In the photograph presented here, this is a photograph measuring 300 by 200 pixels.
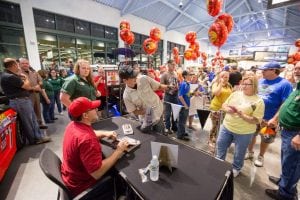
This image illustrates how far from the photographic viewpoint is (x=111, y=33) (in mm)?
8664

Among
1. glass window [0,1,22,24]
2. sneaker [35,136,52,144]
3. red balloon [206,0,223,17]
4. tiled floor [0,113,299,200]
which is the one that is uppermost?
glass window [0,1,22,24]

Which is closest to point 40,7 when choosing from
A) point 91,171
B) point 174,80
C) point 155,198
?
point 174,80

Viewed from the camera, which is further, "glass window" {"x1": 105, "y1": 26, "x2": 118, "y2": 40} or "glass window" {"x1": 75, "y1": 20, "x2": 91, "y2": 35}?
"glass window" {"x1": 105, "y1": 26, "x2": 118, "y2": 40}

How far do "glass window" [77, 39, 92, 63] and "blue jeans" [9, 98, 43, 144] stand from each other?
512 centimetres

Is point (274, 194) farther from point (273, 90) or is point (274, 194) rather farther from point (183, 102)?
point (183, 102)

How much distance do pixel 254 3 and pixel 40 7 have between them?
12882 millimetres

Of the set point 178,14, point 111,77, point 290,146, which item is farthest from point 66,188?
point 178,14

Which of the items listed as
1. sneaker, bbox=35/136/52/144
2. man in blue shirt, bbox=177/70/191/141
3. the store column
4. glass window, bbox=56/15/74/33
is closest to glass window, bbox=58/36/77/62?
glass window, bbox=56/15/74/33

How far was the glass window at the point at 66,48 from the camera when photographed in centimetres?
671

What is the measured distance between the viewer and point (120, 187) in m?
1.36

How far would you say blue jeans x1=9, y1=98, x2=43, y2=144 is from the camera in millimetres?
2770

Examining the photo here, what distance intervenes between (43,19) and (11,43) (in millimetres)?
1515

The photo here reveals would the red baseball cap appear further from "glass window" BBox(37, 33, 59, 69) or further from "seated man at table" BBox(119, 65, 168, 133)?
"glass window" BBox(37, 33, 59, 69)

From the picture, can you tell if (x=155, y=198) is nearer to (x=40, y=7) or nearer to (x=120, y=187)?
(x=120, y=187)
